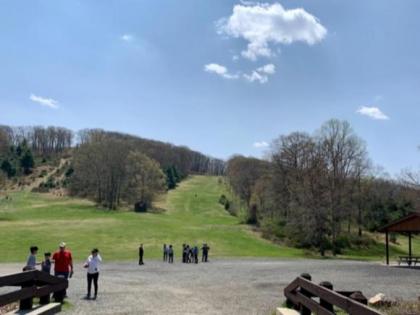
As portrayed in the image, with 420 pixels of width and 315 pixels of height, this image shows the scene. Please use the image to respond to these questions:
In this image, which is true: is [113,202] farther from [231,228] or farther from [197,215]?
[231,228]

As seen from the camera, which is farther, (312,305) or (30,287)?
(30,287)

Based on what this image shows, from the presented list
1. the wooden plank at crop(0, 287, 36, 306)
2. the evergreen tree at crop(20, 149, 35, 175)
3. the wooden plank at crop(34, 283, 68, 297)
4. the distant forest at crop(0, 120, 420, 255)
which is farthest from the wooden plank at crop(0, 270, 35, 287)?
the evergreen tree at crop(20, 149, 35, 175)

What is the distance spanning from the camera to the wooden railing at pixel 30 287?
8.80 m

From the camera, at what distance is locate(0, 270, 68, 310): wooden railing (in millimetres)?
8805

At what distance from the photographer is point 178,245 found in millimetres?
55312

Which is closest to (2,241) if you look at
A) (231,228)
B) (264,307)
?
(231,228)

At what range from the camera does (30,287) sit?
10273 millimetres

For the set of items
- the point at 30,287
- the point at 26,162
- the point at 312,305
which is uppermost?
the point at 26,162

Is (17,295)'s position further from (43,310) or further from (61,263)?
(61,263)

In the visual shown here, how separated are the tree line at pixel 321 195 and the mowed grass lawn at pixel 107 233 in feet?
11.5

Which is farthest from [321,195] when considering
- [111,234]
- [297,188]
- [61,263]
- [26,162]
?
[26,162]

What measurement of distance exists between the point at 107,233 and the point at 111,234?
0.87 m

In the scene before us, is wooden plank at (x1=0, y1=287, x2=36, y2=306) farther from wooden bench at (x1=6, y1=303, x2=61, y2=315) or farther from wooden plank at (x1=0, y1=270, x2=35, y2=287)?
wooden bench at (x1=6, y1=303, x2=61, y2=315)

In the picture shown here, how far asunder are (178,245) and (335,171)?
22290 millimetres
